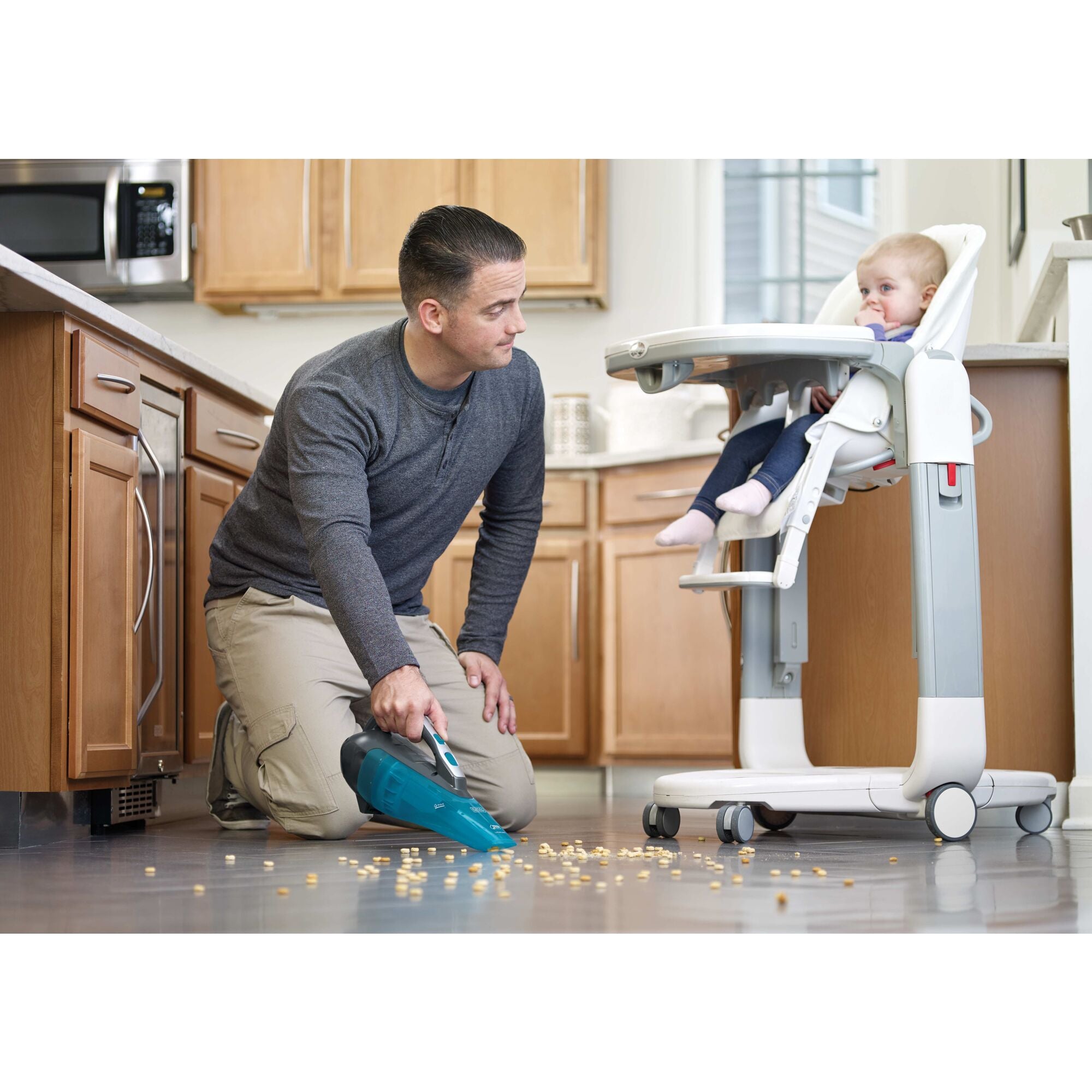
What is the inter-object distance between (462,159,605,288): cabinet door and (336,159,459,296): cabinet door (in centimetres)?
19

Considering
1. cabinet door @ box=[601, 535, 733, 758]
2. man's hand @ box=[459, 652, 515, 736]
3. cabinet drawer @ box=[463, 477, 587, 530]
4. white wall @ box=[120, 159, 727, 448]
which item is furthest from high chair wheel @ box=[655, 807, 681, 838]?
white wall @ box=[120, 159, 727, 448]

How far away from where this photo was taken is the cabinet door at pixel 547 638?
13.2 feet

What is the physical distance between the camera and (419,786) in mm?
1840

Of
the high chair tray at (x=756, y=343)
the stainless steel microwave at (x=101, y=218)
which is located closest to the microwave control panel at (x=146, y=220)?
the stainless steel microwave at (x=101, y=218)

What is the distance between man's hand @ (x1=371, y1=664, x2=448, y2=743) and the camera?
1.81 meters

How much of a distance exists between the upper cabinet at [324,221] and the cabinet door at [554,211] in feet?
0.07

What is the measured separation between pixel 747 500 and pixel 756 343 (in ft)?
0.79

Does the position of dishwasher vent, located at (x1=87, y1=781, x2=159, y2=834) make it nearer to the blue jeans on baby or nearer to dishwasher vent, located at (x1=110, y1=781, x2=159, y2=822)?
dishwasher vent, located at (x1=110, y1=781, x2=159, y2=822)

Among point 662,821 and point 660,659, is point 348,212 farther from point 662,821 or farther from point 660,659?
point 662,821

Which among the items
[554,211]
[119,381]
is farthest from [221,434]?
[554,211]

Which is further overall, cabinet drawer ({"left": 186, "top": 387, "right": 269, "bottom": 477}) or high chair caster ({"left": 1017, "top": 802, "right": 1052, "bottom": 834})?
cabinet drawer ({"left": 186, "top": 387, "right": 269, "bottom": 477})

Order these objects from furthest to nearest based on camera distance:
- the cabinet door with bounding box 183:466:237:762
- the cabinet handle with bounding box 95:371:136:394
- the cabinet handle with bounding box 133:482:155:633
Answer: the cabinet door with bounding box 183:466:237:762, the cabinet handle with bounding box 133:482:155:633, the cabinet handle with bounding box 95:371:136:394
